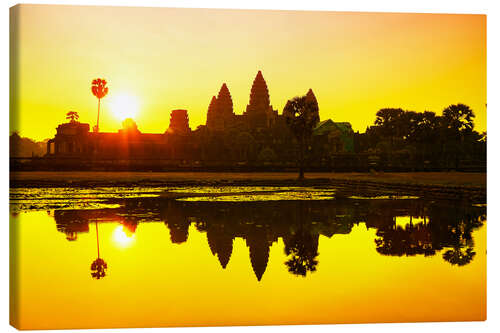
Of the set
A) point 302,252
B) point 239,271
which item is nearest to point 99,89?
point 239,271

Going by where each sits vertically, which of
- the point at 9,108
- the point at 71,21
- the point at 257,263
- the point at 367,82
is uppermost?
the point at 71,21

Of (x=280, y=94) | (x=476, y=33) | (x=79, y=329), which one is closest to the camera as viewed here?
(x=79, y=329)

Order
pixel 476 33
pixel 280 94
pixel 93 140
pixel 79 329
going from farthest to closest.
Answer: pixel 93 140 → pixel 280 94 → pixel 476 33 → pixel 79 329

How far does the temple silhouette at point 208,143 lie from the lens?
34.0 ft

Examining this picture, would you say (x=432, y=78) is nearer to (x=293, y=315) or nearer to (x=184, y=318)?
(x=293, y=315)

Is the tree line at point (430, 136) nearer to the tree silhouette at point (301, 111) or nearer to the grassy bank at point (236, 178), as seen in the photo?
the grassy bank at point (236, 178)

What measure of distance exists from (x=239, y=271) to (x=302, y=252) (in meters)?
1.19

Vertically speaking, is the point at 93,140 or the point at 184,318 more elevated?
the point at 93,140

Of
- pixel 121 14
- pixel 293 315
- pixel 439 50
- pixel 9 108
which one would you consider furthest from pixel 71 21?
pixel 439 50

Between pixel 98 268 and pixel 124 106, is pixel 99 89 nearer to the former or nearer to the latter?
pixel 124 106

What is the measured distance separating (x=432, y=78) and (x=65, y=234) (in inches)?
252

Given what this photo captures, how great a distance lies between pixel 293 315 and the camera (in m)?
A: 7.32

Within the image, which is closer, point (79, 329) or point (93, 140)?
point (79, 329)

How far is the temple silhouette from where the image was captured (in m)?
10.4
